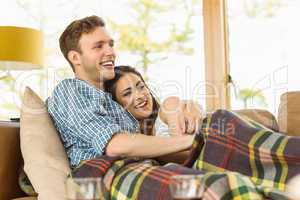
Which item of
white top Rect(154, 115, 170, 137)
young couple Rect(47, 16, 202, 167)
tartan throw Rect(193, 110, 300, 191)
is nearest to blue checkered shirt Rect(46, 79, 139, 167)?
young couple Rect(47, 16, 202, 167)

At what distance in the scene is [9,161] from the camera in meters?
1.76

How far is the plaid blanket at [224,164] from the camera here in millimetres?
1347

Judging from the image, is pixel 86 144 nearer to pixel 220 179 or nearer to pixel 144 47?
Answer: pixel 220 179

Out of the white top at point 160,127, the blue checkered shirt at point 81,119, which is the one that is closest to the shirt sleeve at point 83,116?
the blue checkered shirt at point 81,119

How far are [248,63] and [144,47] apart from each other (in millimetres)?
813

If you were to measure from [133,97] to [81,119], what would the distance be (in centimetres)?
37

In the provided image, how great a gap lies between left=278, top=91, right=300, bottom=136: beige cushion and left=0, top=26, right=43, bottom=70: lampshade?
155 cm

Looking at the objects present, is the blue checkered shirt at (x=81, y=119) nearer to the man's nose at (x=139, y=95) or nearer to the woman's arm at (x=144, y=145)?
the woman's arm at (x=144, y=145)

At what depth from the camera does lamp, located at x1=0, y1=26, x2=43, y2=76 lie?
121 inches

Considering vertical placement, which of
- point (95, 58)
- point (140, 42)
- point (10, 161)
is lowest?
point (10, 161)

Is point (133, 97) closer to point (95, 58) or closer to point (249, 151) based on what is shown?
point (95, 58)

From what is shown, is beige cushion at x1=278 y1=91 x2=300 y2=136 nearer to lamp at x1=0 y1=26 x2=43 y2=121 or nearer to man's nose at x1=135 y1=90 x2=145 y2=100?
man's nose at x1=135 y1=90 x2=145 y2=100

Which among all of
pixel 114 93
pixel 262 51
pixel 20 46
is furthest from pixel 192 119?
pixel 262 51

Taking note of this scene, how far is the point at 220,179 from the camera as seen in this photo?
3.85 ft
